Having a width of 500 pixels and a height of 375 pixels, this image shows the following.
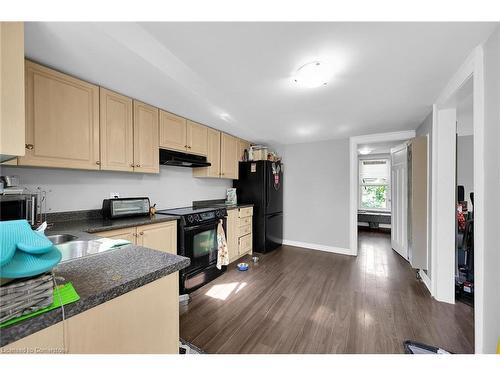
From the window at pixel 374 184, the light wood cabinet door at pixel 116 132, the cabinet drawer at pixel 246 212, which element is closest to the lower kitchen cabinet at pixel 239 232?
the cabinet drawer at pixel 246 212

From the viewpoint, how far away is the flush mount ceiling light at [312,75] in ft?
4.97

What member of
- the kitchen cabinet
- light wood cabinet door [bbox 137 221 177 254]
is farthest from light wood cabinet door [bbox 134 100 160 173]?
the kitchen cabinet

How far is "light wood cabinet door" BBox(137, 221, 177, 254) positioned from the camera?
185 centimetres

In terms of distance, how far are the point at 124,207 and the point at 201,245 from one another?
37.7 inches

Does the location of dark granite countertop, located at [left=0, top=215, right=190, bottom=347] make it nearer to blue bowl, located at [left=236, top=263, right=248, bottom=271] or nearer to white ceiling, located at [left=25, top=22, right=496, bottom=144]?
white ceiling, located at [left=25, top=22, right=496, bottom=144]

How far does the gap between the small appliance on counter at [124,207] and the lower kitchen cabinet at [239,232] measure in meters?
1.19

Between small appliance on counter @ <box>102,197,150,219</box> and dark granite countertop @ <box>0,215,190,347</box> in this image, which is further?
small appliance on counter @ <box>102,197,150,219</box>

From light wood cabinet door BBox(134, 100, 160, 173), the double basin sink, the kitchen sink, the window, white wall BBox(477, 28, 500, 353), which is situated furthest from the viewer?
the window

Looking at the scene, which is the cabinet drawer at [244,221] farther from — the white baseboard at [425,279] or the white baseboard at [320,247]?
the white baseboard at [425,279]

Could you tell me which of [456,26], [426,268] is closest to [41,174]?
[456,26]

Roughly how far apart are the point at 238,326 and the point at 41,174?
6.92 ft

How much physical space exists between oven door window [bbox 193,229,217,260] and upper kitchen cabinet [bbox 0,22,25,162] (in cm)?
175

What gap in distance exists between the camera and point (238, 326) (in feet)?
5.67
